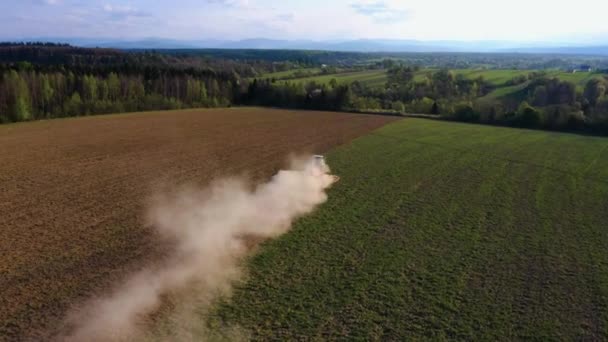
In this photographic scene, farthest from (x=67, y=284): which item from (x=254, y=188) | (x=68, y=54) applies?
(x=68, y=54)

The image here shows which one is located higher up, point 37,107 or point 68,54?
point 68,54

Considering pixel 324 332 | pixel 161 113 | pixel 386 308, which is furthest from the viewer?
pixel 161 113

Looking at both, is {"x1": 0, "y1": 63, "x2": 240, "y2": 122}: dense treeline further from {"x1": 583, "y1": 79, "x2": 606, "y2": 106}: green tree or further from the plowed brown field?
{"x1": 583, "y1": 79, "x2": 606, "y2": 106}: green tree

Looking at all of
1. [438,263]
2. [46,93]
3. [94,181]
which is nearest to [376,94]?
[46,93]

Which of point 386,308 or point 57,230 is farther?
point 57,230

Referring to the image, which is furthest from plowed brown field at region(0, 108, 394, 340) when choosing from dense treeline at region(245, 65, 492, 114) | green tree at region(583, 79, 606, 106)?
green tree at region(583, 79, 606, 106)

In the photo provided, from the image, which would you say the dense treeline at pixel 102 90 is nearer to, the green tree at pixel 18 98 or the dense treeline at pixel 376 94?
the green tree at pixel 18 98

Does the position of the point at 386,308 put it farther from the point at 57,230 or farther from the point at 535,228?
the point at 57,230
